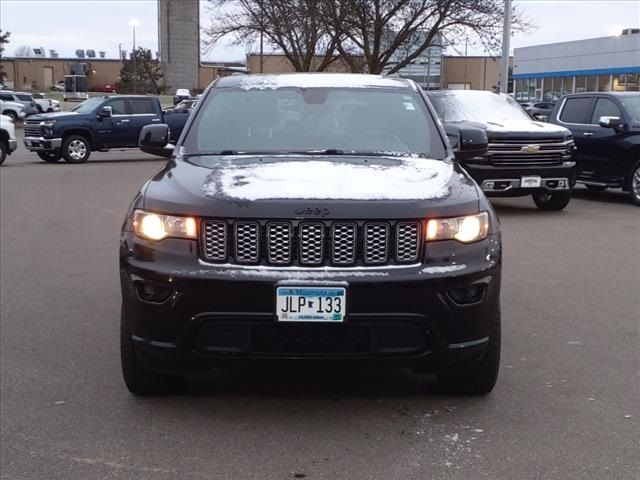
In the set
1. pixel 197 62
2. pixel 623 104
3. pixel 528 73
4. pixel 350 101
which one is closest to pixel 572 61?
pixel 528 73

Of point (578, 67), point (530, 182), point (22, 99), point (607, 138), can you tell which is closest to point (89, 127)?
point (607, 138)

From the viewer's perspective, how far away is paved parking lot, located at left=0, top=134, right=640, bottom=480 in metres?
3.90

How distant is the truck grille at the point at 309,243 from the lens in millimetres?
4098

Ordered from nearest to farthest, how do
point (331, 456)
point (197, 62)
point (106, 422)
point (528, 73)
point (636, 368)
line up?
1. point (331, 456)
2. point (106, 422)
3. point (636, 368)
4. point (528, 73)
5. point (197, 62)

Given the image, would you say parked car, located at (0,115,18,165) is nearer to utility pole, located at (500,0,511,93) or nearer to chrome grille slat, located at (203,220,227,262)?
utility pole, located at (500,0,511,93)

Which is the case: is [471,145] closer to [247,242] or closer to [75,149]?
[247,242]

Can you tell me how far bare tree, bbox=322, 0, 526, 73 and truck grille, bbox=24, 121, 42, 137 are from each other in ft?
44.6

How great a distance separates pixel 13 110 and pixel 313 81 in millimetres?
43528

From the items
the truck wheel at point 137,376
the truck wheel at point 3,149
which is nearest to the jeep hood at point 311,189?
the truck wheel at point 137,376

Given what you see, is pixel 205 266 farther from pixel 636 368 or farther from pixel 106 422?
pixel 636 368

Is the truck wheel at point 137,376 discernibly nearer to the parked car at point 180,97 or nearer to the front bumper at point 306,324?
the front bumper at point 306,324

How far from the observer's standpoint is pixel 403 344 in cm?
412

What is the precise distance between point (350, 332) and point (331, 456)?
0.58m

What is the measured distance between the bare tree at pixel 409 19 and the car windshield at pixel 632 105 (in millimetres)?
18929
